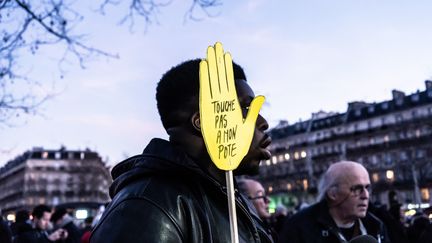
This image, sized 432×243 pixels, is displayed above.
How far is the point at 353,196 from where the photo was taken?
474 cm

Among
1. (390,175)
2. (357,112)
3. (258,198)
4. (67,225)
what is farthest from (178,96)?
(357,112)

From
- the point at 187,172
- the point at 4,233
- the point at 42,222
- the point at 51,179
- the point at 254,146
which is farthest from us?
the point at 51,179

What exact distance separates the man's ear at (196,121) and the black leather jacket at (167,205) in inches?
5.0

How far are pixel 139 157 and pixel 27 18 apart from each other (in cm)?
560

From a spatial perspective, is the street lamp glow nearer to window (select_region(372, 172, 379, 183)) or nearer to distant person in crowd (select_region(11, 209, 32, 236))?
window (select_region(372, 172, 379, 183))

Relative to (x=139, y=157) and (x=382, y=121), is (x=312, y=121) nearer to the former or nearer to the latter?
(x=382, y=121)

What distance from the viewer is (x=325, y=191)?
197 inches

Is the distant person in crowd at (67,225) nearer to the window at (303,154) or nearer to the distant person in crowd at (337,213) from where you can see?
the distant person in crowd at (337,213)

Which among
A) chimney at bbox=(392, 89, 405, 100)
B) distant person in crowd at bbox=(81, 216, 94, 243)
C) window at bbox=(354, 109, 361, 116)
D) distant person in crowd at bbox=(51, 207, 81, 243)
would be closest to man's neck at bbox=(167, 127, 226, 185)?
distant person in crowd at bbox=(81, 216, 94, 243)

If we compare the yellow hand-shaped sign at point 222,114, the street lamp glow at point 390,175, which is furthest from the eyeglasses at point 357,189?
the street lamp glow at point 390,175

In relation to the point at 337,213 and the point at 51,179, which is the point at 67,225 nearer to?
the point at 337,213

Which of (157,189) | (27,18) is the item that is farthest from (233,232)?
(27,18)

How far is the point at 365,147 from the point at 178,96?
254ft

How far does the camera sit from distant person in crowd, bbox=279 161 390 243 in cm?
469
